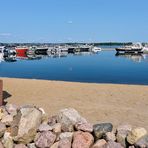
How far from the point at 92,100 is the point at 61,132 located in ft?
23.0

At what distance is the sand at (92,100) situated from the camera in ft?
41.3

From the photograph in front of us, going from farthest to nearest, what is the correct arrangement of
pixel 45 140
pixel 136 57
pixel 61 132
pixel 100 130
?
pixel 136 57, pixel 61 132, pixel 45 140, pixel 100 130

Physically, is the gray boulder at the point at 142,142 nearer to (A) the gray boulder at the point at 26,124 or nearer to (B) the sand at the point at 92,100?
(A) the gray boulder at the point at 26,124

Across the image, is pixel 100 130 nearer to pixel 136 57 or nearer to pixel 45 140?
pixel 45 140

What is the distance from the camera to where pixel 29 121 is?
934cm

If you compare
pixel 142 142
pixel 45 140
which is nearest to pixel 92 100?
pixel 45 140

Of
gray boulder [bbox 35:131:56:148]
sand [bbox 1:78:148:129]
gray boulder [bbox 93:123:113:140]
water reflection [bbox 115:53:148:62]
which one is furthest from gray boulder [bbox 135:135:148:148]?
water reflection [bbox 115:53:148:62]

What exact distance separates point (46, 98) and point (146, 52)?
107677 millimetres

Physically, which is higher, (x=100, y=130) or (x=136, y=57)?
(x=100, y=130)

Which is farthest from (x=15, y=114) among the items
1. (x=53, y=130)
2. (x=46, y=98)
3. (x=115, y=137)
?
(x=46, y=98)

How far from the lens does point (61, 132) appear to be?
916 cm

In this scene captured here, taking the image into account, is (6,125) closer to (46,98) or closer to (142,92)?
(46,98)

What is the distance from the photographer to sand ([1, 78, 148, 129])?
41.3 feet

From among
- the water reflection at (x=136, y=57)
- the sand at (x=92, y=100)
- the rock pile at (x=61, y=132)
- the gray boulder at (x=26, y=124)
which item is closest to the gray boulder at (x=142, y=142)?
the rock pile at (x=61, y=132)
